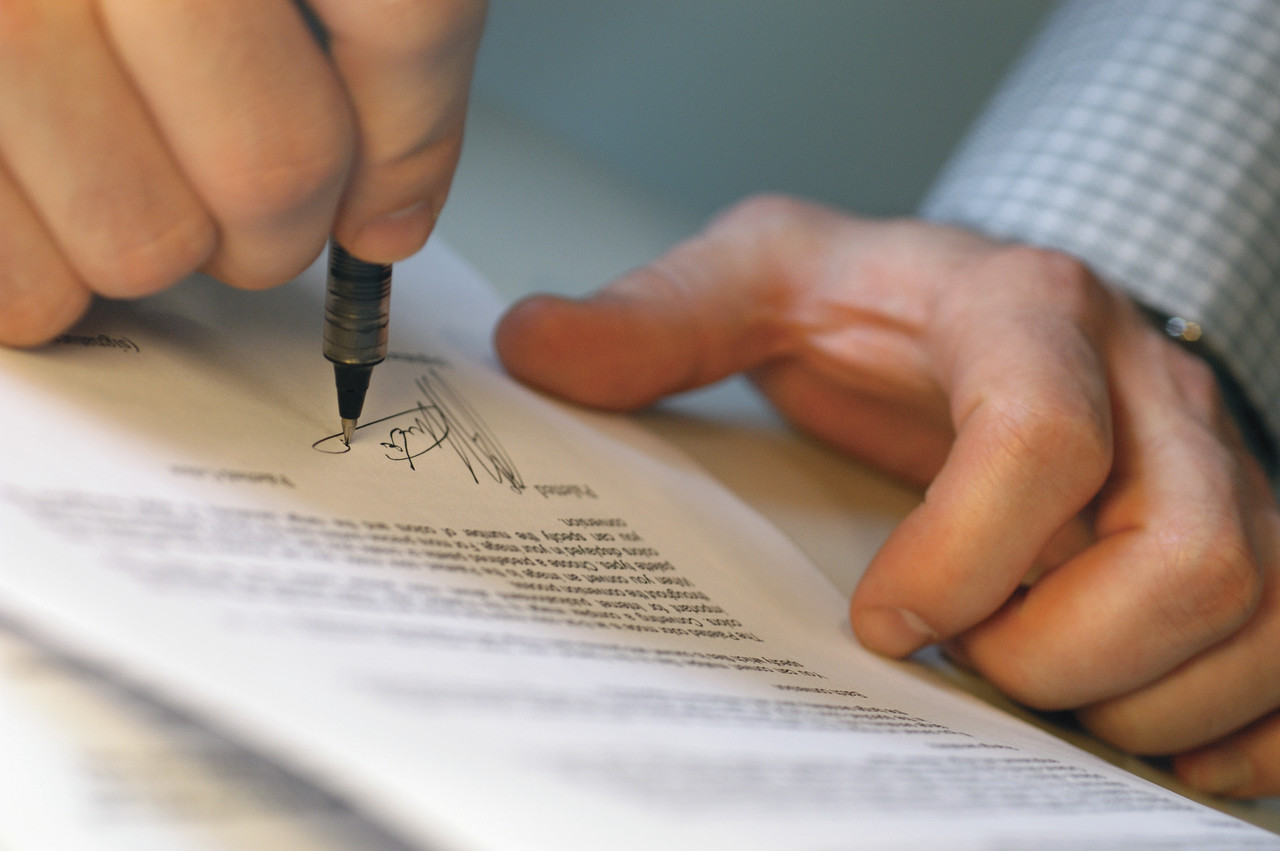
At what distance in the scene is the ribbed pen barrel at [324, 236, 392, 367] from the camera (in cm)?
33

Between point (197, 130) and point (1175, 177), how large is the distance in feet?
1.94

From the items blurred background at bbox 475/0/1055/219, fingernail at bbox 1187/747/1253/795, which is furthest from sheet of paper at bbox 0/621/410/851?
blurred background at bbox 475/0/1055/219

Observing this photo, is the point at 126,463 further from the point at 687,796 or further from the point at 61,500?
the point at 687,796

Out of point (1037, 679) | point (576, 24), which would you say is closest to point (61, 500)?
point (1037, 679)

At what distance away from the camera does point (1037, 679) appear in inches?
14.9

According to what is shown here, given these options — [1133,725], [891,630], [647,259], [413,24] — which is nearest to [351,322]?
[413,24]

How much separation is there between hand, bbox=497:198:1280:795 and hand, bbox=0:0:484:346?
0.18 meters

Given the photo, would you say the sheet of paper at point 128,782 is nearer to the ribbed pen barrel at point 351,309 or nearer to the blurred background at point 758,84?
the ribbed pen barrel at point 351,309

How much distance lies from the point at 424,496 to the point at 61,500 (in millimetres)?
110

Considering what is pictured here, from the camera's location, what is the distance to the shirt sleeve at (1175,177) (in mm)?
594

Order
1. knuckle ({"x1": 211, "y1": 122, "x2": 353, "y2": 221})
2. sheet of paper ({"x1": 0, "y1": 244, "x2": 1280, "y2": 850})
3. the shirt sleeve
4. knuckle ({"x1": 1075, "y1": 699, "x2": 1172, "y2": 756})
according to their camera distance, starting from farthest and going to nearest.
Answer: the shirt sleeve → knuckle ({"x1": 1075, "y1": 699, "x2": 1172, "y2": 756}) → knuckle ({"x1": 211, "y1": 122, "x2": 353, "y2": 221}) → sheet of paper ({"x1": 0, "y1": 244, "x2": 1280, "y2": 850})

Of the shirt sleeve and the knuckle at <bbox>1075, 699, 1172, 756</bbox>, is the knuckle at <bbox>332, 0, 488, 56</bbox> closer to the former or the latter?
the knuckle at <bbox>1075, 699, 1172, 756</bbox>

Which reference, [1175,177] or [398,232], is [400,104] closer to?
[398,232]
